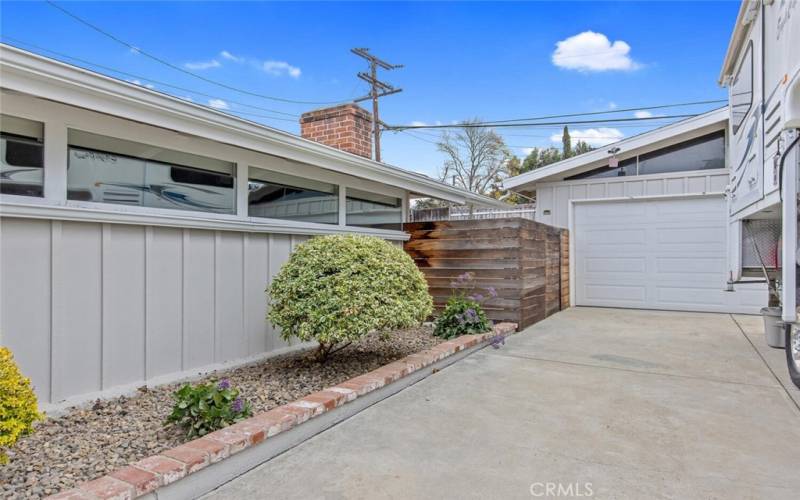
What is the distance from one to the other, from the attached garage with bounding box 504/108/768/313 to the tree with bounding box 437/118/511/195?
14.9m

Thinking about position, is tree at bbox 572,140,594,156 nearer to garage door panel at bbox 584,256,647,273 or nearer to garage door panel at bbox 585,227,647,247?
garage door panel at bbox 585,227,647,247

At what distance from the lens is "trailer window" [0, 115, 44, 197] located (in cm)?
270

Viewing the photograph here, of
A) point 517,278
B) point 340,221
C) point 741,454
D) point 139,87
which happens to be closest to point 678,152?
point 517,278

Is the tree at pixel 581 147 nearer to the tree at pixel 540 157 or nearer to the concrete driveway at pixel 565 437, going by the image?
the tree at pixel 540 157

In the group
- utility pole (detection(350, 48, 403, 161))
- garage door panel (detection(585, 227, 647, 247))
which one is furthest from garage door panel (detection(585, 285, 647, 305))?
utility pole (detection(350, 48, 403, 161))

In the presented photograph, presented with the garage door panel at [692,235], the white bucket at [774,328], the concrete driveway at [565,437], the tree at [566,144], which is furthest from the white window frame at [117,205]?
the tree at [566,144]

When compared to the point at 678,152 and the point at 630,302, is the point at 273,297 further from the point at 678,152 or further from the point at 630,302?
the point at 678,152

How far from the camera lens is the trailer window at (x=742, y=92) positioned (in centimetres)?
421

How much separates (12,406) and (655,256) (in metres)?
9.05

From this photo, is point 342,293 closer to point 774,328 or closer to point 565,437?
point 565,437

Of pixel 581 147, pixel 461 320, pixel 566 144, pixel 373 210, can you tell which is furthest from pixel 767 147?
pixel 581 147

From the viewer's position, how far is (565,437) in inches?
106

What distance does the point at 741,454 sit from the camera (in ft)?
8.13

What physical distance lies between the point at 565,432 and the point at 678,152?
7.33 metres
